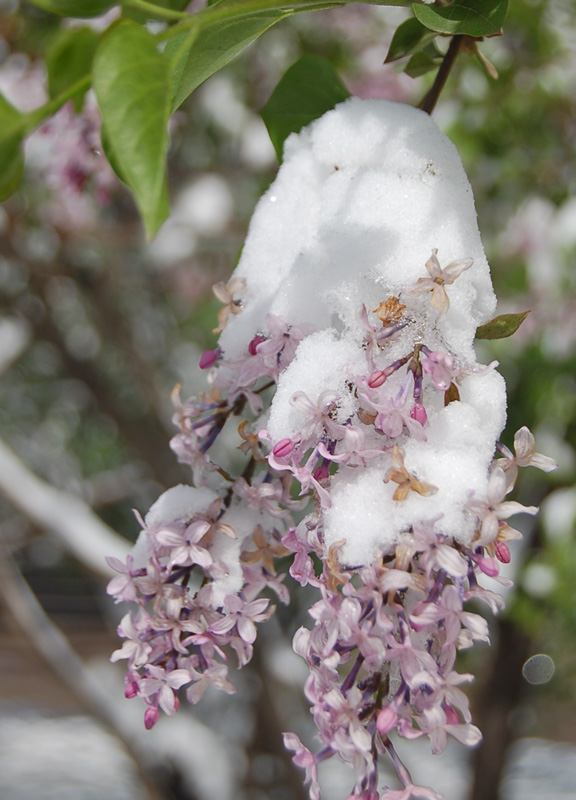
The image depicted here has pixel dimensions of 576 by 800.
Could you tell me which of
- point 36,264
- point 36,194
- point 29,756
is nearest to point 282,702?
point 36,264

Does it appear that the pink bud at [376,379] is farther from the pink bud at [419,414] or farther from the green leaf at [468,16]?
the green leaf at [468,16]

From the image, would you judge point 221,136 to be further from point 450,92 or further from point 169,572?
point 169,572

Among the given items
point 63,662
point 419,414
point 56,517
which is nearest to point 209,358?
point 419,414

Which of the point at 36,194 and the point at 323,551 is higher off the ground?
the point at 323,551

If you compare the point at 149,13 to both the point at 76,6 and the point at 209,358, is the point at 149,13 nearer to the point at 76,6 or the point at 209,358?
the point at 76,6

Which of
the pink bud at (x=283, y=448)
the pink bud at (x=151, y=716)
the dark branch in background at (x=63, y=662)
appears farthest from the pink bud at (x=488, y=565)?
the dark branch in background at (x=63, y=662)

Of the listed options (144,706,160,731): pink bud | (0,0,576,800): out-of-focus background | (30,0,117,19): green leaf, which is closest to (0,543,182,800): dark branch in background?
(0,0,576,800): out-of-focus background

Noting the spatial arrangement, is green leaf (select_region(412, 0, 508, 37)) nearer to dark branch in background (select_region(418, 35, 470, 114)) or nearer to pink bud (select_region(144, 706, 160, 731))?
dark branch in background (select_region(418, 35, 470, 114))
